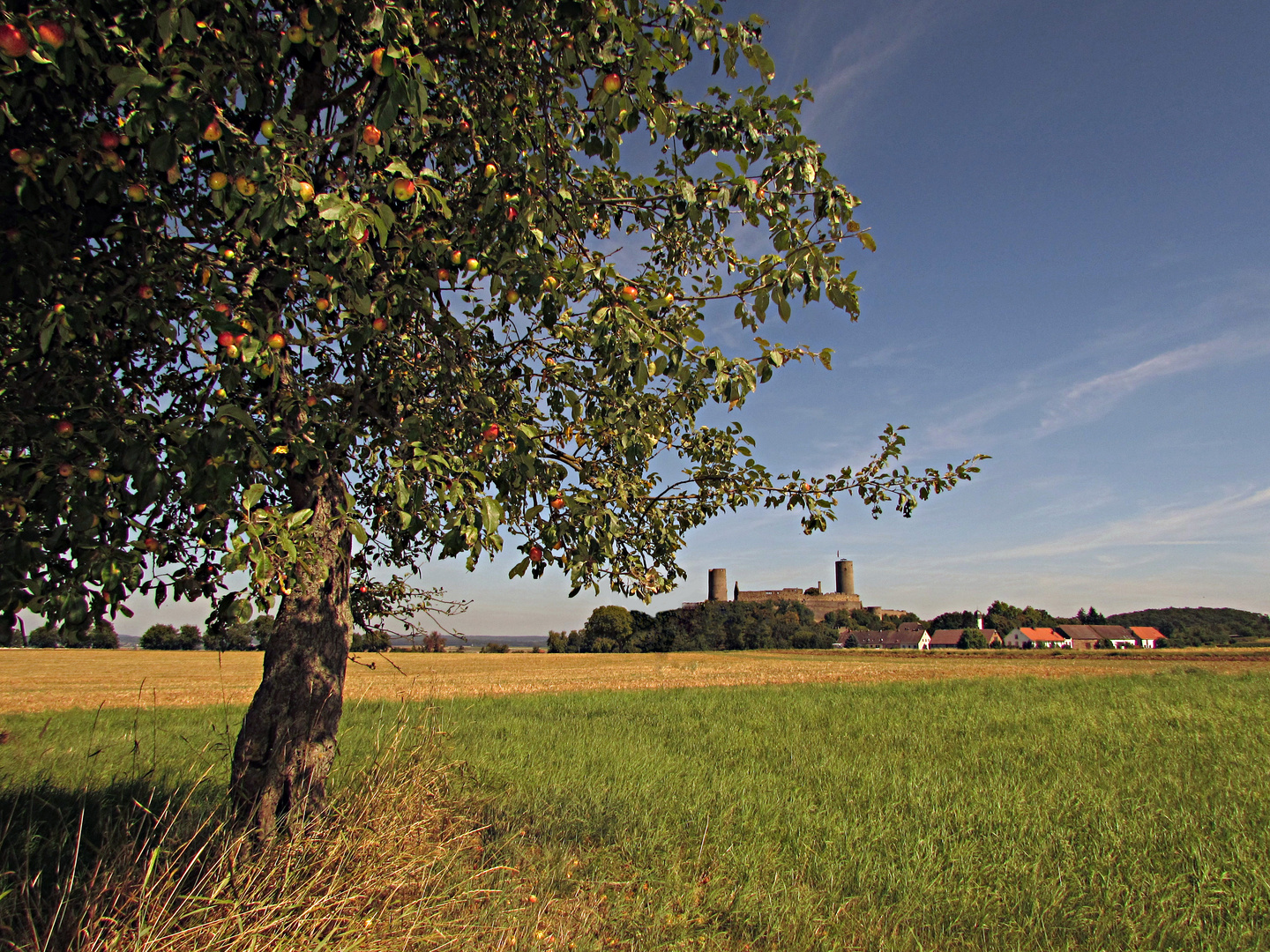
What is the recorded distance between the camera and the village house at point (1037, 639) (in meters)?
128

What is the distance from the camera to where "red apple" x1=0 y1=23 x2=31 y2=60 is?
229 cm

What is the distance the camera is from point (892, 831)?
6.63 meters

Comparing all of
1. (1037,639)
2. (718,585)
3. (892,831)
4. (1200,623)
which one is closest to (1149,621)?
(1200,623)

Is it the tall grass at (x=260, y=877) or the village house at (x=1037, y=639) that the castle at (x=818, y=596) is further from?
the tall grass at (x=260, y=877)

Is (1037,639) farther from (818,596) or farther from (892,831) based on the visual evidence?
(892,831)

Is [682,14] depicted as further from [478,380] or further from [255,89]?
[478,380]

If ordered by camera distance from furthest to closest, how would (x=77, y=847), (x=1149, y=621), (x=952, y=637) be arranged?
(x=1149, y=621)
(x=952, y=637)
(x=77, y=847)

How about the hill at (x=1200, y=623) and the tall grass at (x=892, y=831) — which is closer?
the tall grass at (x=892, y=831)

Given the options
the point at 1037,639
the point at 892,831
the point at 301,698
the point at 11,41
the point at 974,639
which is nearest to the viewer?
the point at 11,41

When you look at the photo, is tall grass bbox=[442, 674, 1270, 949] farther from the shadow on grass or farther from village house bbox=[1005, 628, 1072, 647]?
village house bbox=[1005, 628, 1072, 647]

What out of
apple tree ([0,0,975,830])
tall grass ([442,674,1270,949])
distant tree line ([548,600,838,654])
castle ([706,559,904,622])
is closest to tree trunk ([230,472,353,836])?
apple tree ([0,0,975,830])

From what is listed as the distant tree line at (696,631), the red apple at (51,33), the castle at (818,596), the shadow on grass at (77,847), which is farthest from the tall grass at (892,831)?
the castle at (818,596)

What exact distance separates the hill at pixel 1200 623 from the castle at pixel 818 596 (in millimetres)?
54702

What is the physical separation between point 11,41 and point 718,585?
443 feet
